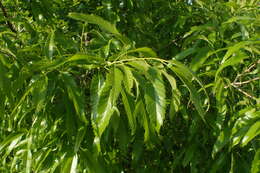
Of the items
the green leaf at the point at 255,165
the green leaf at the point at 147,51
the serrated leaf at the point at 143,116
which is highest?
the green leaf at the point at 147,51

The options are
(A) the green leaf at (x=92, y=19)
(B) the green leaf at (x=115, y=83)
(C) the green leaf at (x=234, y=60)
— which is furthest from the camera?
(C) the green leaf at (x=234, y=60)

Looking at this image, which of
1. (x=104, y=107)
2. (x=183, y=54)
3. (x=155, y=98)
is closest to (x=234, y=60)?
(x=183, y=54)

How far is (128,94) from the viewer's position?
923mm

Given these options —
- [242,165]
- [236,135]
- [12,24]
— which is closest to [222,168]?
[242,165]

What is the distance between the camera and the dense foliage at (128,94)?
950 mm

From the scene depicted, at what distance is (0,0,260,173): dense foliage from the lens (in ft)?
3.12

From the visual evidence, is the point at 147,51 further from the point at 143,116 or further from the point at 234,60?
the point at 234,60

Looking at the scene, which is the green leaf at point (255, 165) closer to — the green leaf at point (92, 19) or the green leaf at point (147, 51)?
the green leaf at point (147, 51)

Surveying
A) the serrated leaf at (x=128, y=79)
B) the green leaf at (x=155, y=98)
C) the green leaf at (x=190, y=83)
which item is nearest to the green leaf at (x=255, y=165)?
the green leaf at (x=190, y=83)

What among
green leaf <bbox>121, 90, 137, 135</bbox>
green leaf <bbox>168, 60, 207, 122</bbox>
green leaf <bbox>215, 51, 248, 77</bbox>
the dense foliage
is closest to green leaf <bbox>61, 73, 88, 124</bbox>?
the dense foliage

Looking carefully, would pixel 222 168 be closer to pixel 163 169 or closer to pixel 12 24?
pixel 163 169

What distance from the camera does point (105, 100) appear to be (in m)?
0.89

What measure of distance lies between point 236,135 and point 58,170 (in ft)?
1.90

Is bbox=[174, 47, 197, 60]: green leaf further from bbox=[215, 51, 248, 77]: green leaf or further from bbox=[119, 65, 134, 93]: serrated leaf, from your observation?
bbox=[119, 65, 134, 93]: serrated leaf
